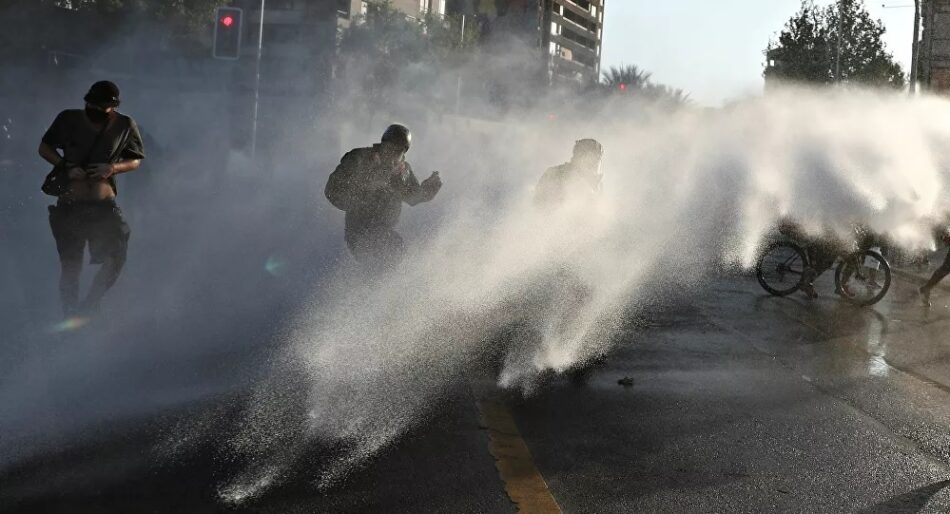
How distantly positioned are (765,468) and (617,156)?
36.9 meters

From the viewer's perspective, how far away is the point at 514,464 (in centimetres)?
480

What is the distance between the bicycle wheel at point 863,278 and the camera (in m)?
12.6

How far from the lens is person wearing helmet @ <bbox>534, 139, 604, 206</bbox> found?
10445 millimetres

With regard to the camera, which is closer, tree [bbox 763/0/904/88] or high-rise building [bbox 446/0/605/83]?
tree [bbox 763/0/904/88]

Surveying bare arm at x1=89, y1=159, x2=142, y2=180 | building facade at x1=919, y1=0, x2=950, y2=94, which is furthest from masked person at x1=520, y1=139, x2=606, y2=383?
building facade at x1=919, y1=0, x2=950, y2=94

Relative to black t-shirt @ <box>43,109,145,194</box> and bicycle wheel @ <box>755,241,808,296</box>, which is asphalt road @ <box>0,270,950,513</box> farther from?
bicycle wheel @ <box>755,241,808,296</box>

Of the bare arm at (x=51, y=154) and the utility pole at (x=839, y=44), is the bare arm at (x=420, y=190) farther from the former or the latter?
the utility pole at (x=839, y=44)

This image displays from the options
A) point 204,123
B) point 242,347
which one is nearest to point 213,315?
point 242,347

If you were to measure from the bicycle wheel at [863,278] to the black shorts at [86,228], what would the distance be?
8.16m

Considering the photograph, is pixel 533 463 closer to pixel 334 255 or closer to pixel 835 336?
pixel 835 336

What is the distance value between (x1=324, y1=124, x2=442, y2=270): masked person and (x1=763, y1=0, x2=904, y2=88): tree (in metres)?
42.0

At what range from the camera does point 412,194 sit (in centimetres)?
858

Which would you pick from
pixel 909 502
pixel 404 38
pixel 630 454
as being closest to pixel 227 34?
pixel 630 454

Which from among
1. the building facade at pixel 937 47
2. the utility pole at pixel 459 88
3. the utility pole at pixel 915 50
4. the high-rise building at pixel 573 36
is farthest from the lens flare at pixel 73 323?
the high-rise building at pixel 573 36
